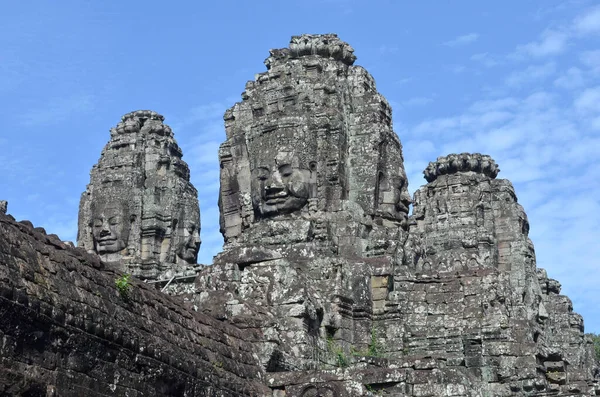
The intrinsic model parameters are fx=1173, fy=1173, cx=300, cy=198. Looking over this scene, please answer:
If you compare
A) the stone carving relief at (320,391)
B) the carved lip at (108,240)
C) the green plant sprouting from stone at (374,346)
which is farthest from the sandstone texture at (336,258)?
the carved lip at (108,240)

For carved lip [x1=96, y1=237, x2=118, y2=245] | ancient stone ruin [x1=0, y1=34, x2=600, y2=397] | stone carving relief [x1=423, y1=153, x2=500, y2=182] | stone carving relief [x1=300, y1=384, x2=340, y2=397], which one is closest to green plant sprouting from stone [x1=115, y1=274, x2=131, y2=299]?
ancient stone ruin [x1=0, y1=34, x2=600, y2=397]

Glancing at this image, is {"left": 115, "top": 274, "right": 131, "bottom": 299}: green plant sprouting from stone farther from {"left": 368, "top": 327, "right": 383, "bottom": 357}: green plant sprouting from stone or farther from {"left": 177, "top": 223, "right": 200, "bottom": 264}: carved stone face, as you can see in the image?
{"left": 177, "top": 223, "right": 200, "bottom": 264}: carved stone face

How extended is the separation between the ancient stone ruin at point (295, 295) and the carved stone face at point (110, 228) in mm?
73

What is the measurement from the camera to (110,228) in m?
32.1

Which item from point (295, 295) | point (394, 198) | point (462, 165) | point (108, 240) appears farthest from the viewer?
point (462, 165)

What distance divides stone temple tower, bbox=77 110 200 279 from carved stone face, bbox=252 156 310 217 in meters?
9.55

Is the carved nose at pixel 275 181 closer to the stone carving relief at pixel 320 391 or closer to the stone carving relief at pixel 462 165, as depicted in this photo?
the stone carving relief at pixel 320 391

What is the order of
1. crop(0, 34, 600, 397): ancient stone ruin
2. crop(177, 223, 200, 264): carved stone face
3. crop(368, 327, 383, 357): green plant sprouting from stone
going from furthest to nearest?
1. crop(177, 223, 200, 264): carved stone face
2. crop(368, 327, 383, 357): green plant sprouting from stone
3. crop(0, 34, 600, 397): ancient stone ruin

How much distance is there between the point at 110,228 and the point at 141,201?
131 centimetres

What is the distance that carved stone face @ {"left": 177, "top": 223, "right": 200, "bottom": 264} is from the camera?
32.8m

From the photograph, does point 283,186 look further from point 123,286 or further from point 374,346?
point 123,286

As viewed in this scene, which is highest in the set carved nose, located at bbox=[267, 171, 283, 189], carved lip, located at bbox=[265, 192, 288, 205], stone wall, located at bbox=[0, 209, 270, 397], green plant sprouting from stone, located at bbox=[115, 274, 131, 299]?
carved nose, located at bbox=[267, 171, 283, 189]

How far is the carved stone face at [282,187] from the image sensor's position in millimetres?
22016

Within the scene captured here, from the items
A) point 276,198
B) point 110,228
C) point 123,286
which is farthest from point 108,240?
point 123,286
